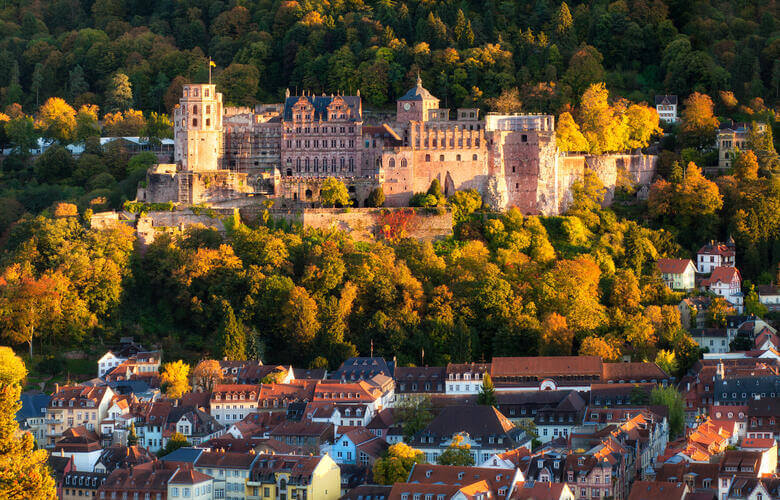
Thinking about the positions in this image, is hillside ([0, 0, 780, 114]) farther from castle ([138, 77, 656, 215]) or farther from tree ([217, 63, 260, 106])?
castle ([138, 77, 656, 215])

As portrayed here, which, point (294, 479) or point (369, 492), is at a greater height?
point (294, 479)

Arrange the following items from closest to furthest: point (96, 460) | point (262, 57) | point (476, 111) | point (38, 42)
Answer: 1. point (96, 460)
2. point (476, 111)
3. point (262, 57)
4. point (38, 42)

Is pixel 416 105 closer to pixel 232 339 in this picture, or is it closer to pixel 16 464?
pixel 232 339

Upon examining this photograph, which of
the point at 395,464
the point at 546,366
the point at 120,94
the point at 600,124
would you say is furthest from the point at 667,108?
the point at 395,464

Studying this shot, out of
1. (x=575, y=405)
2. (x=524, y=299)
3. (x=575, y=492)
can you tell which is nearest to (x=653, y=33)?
(x=524, y=299)

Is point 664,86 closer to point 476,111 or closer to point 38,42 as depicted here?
point 476,111

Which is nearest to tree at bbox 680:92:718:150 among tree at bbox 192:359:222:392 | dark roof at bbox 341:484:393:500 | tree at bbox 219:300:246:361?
tree at bbox 219:300:246:361

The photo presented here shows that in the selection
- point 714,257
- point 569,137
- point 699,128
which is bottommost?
point 714,257
